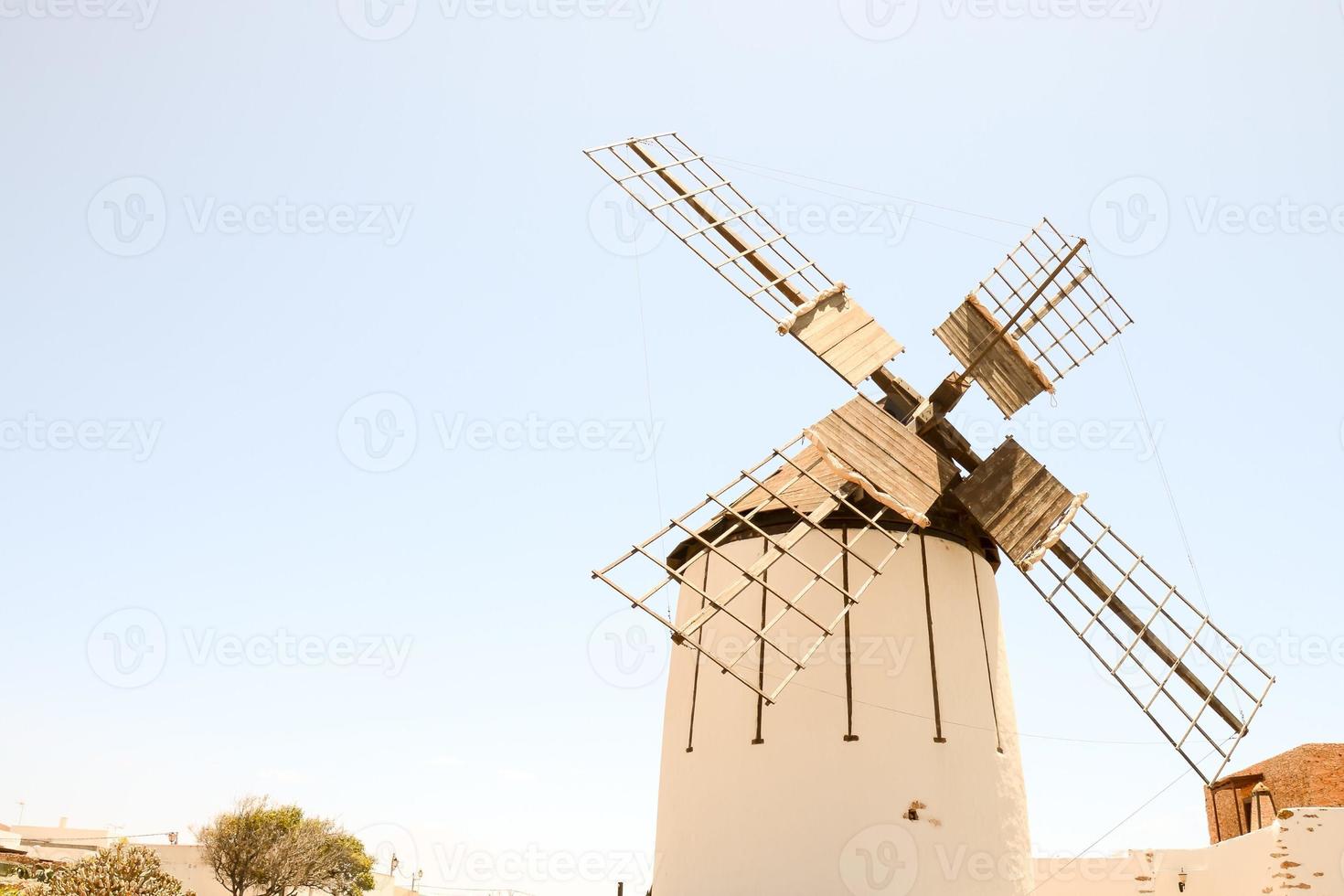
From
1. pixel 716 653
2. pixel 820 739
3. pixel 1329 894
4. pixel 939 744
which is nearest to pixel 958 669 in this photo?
pixel 939 744

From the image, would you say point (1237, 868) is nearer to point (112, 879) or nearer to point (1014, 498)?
point (1014, 498)

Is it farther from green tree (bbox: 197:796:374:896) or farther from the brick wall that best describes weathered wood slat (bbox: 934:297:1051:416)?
green tree (bbox: 197:796:374:896)

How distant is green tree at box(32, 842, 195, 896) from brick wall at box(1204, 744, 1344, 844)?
64.3 feet

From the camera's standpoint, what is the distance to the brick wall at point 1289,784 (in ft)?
56.7

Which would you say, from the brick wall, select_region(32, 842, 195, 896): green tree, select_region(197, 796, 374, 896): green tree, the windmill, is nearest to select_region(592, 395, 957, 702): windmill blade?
the windmill

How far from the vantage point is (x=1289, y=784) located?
58.9 ft

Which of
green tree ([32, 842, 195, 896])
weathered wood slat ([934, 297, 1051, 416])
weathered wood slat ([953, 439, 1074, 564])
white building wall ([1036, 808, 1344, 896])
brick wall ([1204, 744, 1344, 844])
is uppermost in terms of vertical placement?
weathered wood slat ([934, 297, 1051, 416])

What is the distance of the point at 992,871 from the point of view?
1052 centimetres

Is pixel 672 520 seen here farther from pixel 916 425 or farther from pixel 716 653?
pixel 916 425

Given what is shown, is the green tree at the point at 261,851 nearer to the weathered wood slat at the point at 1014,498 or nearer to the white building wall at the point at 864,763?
the white building wall at the point at 864,763

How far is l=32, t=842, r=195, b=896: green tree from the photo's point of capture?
17547mm

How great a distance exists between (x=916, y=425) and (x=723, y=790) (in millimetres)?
5062

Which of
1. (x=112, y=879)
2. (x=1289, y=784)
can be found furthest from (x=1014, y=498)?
(x=112, y=879)

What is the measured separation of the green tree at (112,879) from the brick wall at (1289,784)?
64.3ft
